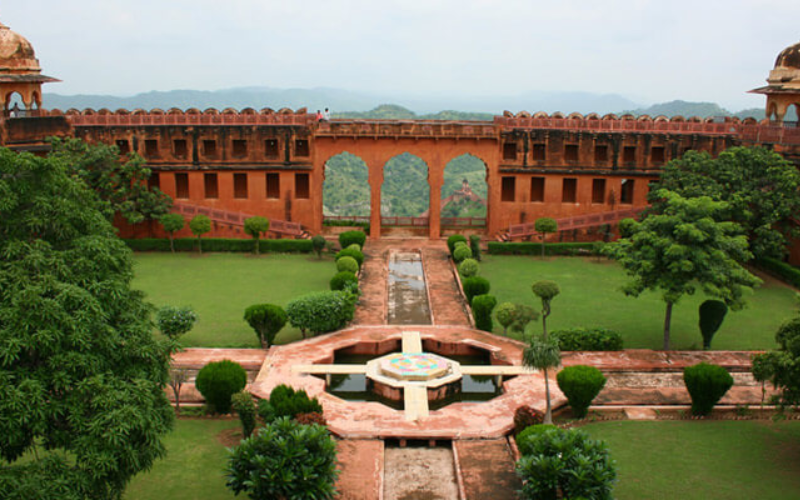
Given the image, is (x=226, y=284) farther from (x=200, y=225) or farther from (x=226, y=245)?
(x=226, y=245)

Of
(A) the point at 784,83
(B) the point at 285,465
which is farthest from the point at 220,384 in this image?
(A) the point at 784,83

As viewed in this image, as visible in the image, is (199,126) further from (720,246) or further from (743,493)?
(743,493)

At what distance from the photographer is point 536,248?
32.1 m

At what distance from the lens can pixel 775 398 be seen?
13.4 meters

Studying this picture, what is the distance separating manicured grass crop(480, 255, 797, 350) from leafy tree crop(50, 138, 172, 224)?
14.8 meters

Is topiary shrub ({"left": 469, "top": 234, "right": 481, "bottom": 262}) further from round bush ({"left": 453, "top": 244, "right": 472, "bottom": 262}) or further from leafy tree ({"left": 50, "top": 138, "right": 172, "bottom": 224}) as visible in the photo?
leafy tree ({"left": 50, "top": 138, "right": 172, "bottom": 224})

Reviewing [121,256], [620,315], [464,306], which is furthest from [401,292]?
[121,256]

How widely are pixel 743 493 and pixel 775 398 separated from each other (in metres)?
2.05

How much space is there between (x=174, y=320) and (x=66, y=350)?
1011 centimetres

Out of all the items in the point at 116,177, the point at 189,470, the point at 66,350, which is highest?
the point at 116,177

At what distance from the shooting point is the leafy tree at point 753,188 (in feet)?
85.4

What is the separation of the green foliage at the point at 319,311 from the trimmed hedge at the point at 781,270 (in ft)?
54.2

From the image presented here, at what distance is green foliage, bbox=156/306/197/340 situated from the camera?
1888cm

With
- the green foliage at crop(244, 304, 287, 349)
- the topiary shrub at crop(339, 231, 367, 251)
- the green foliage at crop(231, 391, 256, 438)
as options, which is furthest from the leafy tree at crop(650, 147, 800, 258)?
the green foliage at crop(231, 391, 256, 438)
